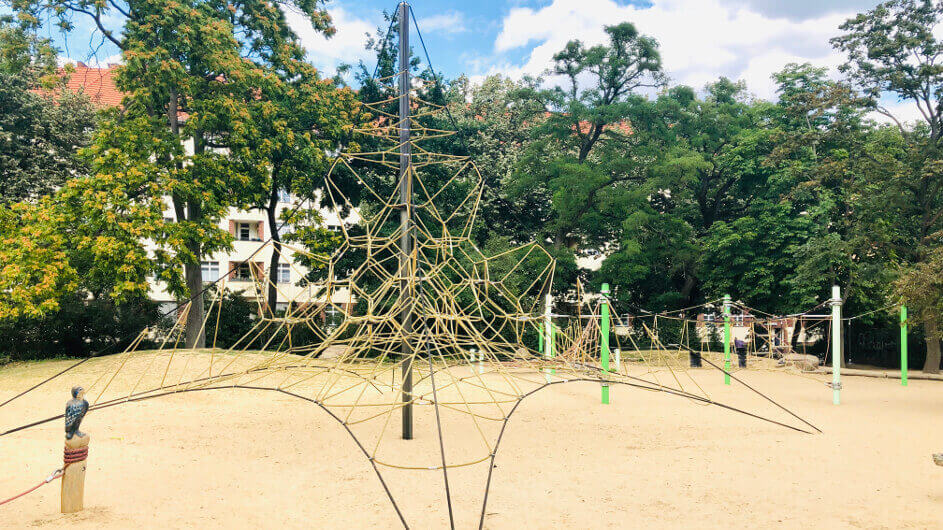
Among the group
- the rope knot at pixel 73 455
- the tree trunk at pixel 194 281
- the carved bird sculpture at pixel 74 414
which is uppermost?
the tree trunk at pixel 194 281

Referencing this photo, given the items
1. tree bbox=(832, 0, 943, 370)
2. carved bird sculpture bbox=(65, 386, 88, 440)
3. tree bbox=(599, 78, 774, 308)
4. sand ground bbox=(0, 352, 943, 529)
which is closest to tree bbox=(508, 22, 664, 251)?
tree bbox=(599, 78, 774, 308)

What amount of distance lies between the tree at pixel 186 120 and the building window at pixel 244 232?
1367 centimetres

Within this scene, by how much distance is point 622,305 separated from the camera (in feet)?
78.5

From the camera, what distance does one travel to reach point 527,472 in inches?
285

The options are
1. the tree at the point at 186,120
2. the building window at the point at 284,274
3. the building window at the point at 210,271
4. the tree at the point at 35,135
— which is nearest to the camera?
the tree at the point at 186,120

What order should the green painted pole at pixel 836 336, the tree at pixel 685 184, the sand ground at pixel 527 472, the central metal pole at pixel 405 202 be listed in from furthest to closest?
the tree at pixel 685 184 → the green painted pole at pixel 836 336 → the central metal pole at pixel 405 202 → the sand ground at pixel 527 472

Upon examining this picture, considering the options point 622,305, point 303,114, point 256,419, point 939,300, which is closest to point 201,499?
point 256,419

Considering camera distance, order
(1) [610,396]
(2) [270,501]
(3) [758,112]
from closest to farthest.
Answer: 1. (2) [270,501]
2. (1) [610,396]
3. (3) [758,112]

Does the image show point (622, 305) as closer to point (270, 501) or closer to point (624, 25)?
point (624, 25)

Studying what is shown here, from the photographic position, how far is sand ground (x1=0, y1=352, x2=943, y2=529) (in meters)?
5.62

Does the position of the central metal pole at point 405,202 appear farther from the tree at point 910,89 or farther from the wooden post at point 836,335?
the tree at point 910,89

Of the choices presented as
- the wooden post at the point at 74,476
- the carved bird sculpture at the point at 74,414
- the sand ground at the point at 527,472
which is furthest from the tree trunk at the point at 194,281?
the carved bird sculpture at the point at 74,414

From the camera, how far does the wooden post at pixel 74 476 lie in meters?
5.43

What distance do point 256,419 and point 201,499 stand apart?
15.3ft
